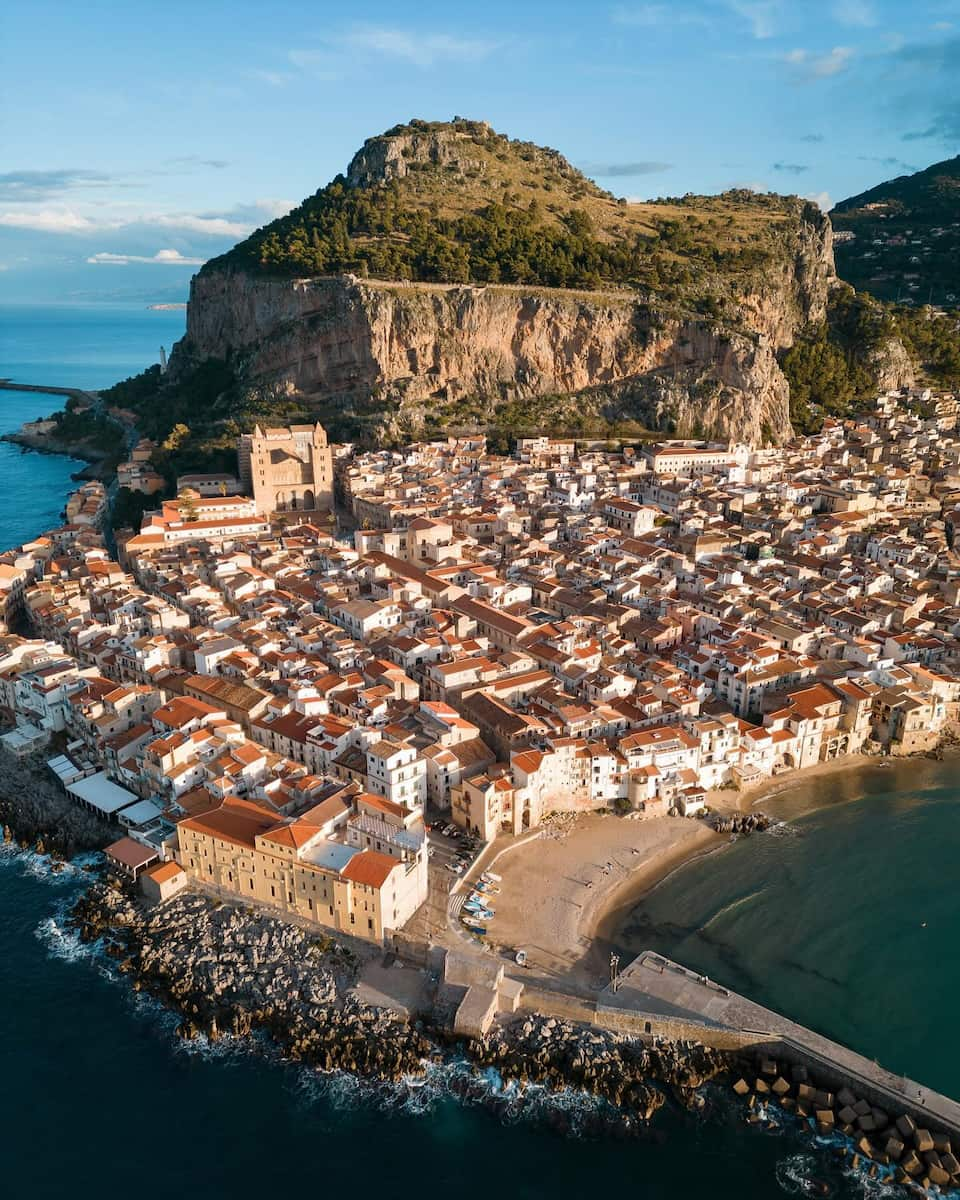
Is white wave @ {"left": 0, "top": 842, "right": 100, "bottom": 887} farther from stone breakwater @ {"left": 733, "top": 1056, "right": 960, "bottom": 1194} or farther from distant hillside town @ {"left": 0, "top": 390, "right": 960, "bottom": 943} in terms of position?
stone breakwater @ {"left": 733, "top": 1056, "right": 960, "bottom": 1194}

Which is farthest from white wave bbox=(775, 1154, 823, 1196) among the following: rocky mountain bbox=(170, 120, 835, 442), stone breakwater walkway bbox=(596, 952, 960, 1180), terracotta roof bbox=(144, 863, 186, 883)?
rocky mountain bbox=(170, 120, 835, 442)

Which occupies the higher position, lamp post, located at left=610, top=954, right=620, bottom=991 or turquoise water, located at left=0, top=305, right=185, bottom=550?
turquoise water, located at left=0, top=305, right=185, bottom=550

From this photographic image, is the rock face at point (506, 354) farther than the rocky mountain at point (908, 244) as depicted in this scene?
No

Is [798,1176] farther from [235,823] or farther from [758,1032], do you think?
[235,823]

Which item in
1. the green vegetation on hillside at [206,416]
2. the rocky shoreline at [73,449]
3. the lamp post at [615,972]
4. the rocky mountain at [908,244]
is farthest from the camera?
the rocky mountain at [908,244]

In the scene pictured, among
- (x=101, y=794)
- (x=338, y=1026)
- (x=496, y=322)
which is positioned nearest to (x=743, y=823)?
(x=338, y=1026)

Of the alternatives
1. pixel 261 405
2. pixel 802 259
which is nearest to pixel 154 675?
pixel 261 405

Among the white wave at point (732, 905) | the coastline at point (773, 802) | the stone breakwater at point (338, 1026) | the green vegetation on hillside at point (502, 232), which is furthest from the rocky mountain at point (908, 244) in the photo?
the stone breakwater at point (338, 1026)

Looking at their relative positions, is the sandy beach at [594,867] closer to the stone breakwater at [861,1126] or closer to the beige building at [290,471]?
the stone breakwater at [861,1126]
